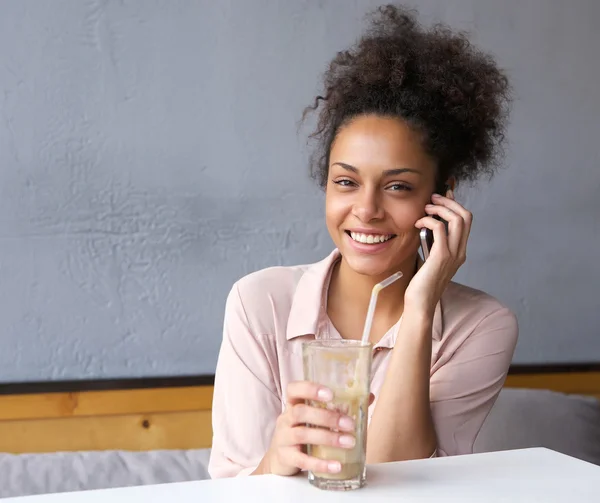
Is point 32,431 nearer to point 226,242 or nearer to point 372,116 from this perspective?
point 226,242

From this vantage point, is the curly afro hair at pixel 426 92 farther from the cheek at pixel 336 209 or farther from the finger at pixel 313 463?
the finger at pixel 313 463

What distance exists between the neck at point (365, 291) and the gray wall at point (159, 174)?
0.63 m

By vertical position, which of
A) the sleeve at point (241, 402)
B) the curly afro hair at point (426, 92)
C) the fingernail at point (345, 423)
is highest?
the curly afro hair at point (426, 92)

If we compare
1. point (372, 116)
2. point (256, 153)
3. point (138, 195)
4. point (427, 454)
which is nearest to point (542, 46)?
point (256, 153)

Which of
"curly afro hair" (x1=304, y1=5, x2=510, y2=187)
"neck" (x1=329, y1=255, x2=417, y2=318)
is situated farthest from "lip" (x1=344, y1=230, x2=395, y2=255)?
"curly afro hair" (x1=304, y1=5, x2=510, y2=187)

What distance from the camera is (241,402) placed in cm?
154

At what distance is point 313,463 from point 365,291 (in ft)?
2.55

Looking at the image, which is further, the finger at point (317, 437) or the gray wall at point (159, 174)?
the gray wall at point (159, 174)

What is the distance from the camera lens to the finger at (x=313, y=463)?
0.92 meters

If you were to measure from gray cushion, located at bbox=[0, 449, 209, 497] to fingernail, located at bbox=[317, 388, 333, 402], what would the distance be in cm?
115

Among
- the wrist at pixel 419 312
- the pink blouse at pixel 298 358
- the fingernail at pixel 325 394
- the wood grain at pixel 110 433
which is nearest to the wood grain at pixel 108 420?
the wood grain at pixel 110 433

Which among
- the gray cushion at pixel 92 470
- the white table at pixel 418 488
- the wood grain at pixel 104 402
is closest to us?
the white table at pixel 418 488

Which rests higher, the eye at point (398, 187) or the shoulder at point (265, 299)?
the eye at point (398, 187)

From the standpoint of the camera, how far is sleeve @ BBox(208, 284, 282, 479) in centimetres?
151
